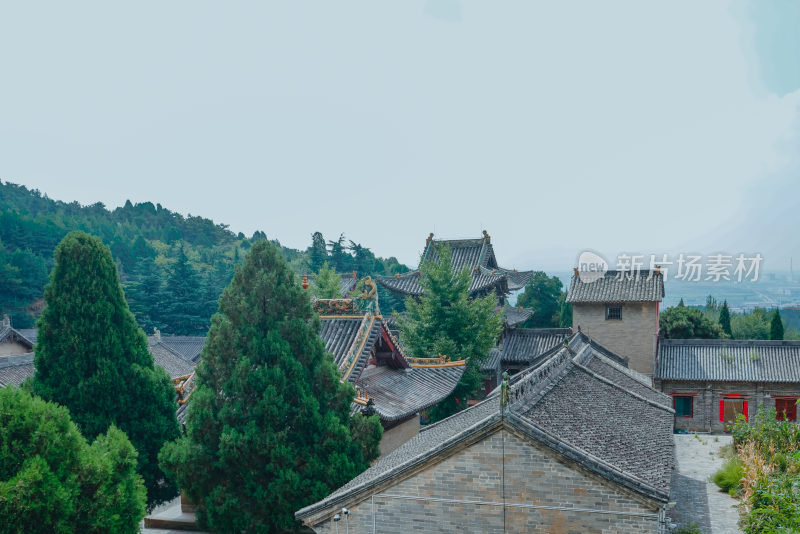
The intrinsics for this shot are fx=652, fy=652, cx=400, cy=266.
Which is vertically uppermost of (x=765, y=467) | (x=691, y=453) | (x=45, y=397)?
(x=45, y=397)

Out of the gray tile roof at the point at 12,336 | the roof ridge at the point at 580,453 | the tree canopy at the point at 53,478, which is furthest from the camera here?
the gray tile roof at the point at 12,336

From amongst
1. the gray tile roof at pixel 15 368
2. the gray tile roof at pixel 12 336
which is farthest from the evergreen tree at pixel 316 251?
the gray tile roof at pixel 15 368

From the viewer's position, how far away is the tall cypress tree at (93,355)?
1124cm

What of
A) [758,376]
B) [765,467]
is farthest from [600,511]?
[758,376]

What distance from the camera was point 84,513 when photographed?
7.48 meters

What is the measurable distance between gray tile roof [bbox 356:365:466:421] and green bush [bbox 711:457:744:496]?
752 cm

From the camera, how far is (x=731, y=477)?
1711cm

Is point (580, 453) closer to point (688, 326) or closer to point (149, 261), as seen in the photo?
point (688, 326)

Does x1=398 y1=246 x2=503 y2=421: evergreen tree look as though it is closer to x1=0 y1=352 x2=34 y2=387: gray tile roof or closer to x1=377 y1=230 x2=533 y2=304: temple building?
x1=377 y1=230 x2=533 y2=304: temple building

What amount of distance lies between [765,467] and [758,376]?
1269 cm

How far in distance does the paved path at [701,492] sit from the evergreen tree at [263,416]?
839cm

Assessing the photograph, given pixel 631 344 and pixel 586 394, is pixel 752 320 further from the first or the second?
pixel 586 394

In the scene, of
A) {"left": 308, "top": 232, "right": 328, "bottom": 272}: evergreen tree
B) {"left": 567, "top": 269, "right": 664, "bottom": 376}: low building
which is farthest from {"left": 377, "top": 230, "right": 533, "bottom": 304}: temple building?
{"left": 308, "top": 232, "right": 328, "bottom": 272}: evergreen tree

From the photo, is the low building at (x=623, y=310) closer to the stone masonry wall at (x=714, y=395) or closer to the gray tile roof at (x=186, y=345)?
the stone masonry wall at (x=714, y=395)
